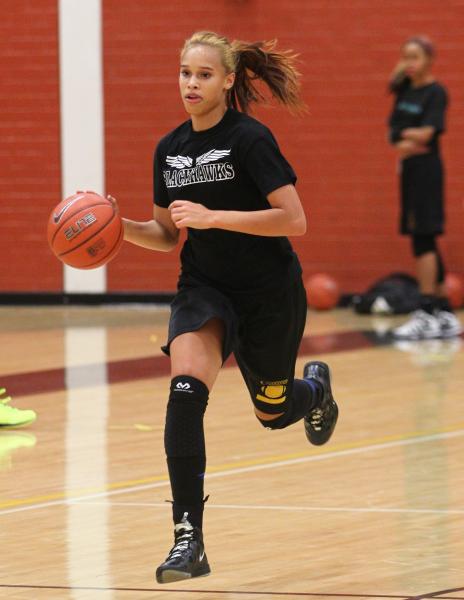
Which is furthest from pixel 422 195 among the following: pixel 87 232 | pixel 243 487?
pixel 87 232

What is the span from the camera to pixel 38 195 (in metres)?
14.4

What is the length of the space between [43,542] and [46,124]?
9.36 metres

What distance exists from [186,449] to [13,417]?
10.9 feet

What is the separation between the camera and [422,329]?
458 inches

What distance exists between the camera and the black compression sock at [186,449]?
4844mm

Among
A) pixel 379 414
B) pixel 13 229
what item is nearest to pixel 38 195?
pixel 13 229

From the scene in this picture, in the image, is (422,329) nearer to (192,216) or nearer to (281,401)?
(281,401)

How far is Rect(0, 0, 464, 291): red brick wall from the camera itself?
1361 cm

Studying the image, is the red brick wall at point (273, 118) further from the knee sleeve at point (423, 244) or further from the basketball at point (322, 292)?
the knee sleeve at point (423, 244)

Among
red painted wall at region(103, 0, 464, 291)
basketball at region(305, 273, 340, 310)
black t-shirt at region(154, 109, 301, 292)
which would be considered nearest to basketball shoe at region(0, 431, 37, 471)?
black t-shirt at region(154, 109, 301, 292)

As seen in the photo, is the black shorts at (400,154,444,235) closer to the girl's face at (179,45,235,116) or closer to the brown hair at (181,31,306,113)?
the brown hair at (181,31,306,113)

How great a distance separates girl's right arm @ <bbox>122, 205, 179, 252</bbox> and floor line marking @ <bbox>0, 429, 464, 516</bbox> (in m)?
1.27

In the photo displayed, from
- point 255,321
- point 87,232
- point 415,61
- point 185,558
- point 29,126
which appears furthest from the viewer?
point 29,126

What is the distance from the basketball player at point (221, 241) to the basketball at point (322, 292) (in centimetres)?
793
